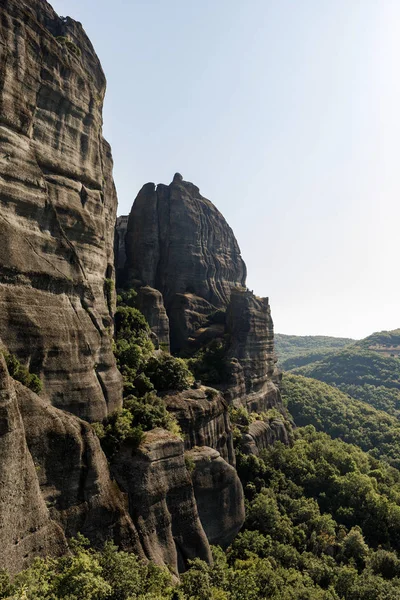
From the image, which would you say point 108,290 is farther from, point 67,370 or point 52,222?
point 67,370

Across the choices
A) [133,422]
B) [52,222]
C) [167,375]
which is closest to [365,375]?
[167,375]

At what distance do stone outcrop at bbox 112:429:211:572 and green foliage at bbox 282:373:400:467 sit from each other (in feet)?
212

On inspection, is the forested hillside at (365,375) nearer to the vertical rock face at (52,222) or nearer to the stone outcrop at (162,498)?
the stone outcrop at (162,498)

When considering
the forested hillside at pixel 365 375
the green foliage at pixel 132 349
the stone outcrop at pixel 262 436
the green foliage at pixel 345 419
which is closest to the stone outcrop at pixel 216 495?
the green foliage at pixel 132 349

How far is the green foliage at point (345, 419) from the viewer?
8119 centimetres

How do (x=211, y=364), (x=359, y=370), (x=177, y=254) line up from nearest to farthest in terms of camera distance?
(x=211, y=364)
(x=177, y=254)
(x=359, y=370)

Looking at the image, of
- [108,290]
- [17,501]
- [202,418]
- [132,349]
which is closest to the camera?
[17,501]

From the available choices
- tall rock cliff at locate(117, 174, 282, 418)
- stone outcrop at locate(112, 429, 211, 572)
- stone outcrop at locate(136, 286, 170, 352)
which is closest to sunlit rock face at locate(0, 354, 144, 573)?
stone outcrop at locate(112, 429, 211, 572)

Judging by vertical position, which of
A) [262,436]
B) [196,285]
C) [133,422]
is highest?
[196,285]

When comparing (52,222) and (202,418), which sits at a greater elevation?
(52,222)

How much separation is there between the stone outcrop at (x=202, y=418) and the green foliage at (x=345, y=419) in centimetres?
5388

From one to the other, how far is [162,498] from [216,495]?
9.00 metres

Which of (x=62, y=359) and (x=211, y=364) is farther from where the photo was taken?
(x=211, y=364)

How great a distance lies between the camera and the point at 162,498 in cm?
2641
